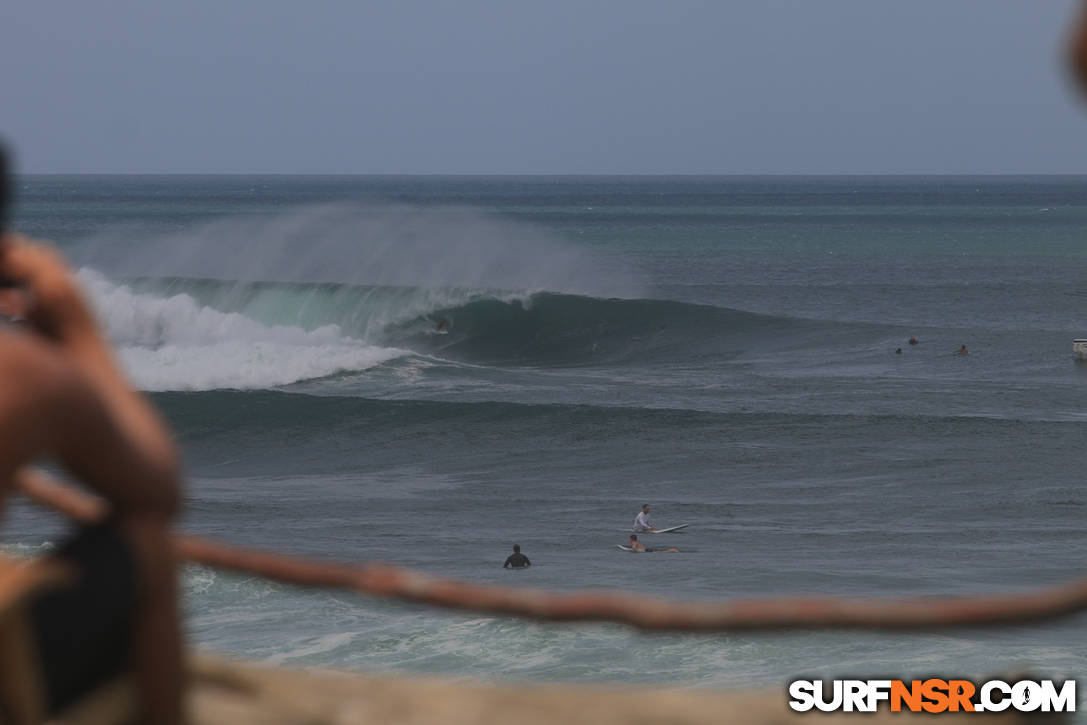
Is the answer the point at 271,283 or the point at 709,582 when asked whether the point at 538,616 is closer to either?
the point at 709,582

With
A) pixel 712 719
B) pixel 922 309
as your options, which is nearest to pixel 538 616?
pixel 712 719

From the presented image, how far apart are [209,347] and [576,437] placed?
11144 millimetres

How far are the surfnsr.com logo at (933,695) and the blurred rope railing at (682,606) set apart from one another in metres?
0.11

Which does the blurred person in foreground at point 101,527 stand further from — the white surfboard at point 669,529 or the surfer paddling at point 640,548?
the white surfboard at point 669,529

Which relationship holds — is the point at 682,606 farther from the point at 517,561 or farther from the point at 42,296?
the point at 517,561

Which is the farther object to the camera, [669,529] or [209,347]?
[209,347]

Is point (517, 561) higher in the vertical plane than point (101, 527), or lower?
lower

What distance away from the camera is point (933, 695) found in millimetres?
1965

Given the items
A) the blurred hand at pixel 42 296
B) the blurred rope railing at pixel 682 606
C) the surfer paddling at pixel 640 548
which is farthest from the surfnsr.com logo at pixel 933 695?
the surfer paddling at pixel 640 548

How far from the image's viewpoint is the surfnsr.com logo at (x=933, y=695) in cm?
181

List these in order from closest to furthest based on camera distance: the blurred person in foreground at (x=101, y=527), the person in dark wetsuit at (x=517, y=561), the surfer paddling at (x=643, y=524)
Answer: the blurred person in foreground at (x=101, y=527), the person in dark wetsuit at (x=517, y=561), the surfer paddling at (x=643, y=524)

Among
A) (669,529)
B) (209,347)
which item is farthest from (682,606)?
(209,347)

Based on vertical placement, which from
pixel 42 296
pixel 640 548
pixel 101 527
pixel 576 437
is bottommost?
pixel 640 548

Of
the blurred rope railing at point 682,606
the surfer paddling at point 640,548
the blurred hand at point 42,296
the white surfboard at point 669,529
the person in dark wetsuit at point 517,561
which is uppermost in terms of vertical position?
the blurred hand at point 42,296
